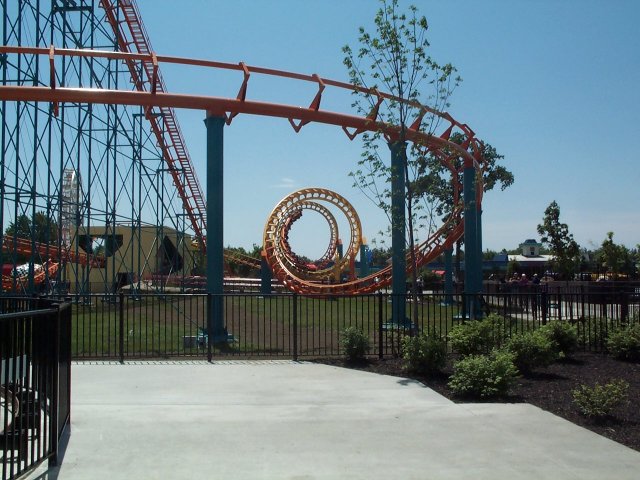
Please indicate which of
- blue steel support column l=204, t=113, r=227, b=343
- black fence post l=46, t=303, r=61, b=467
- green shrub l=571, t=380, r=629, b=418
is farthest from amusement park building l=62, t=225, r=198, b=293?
green shrub l=571, t=380, r=629, b=418

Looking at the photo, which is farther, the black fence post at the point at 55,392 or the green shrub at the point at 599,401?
the green shrub at the point at 599,401

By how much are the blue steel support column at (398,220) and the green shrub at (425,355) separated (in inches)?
76.6

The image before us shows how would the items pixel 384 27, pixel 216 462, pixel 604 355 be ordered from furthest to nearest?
pixel 604 355 → pixel 384 27 → pixel 216 462

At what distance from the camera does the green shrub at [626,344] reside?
1256 centimetres

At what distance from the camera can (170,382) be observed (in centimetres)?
1061

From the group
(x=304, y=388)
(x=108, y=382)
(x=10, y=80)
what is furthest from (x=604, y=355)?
(x=10, y=80)

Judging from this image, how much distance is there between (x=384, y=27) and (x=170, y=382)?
277 inches

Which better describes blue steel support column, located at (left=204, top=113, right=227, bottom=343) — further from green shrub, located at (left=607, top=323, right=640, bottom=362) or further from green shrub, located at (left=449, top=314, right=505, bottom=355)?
green shrub, located at (left=607, top=323, right=640, bottom=362)

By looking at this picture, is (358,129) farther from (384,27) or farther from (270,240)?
(270,240)

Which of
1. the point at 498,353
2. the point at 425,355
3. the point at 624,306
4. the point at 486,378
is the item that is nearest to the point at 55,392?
the point at 486,378

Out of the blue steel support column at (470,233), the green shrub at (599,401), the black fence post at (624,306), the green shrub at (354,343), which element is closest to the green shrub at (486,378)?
the green shrub at (599,401)

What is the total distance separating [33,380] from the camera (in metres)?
5.66

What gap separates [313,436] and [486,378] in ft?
9.92

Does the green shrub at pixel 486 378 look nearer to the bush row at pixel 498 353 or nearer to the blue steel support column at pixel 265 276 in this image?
the bush row at pixel 498 353
